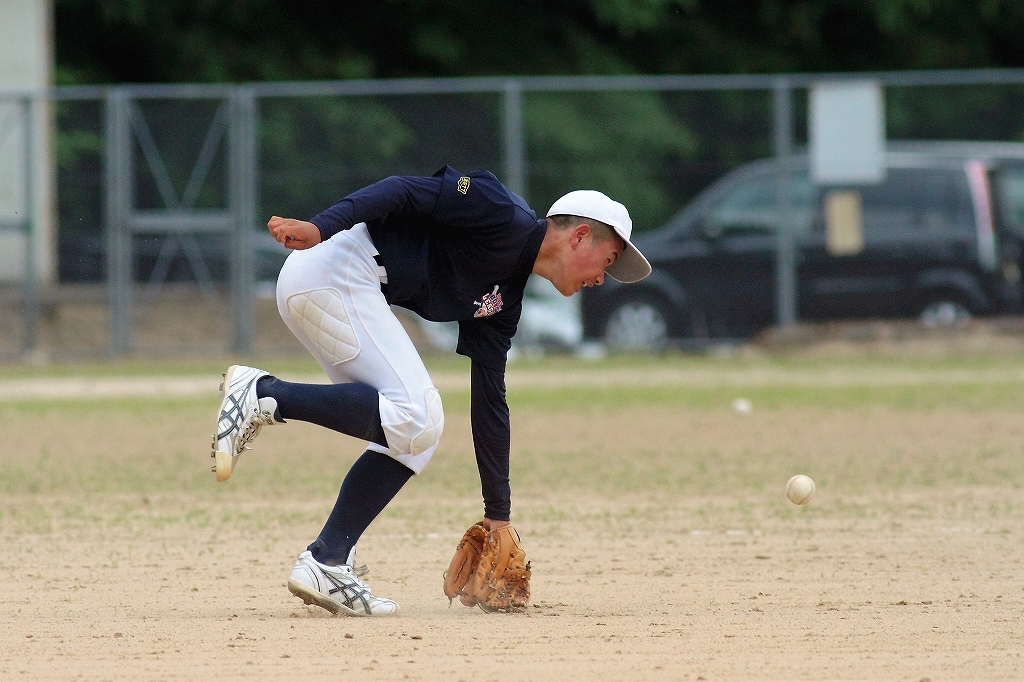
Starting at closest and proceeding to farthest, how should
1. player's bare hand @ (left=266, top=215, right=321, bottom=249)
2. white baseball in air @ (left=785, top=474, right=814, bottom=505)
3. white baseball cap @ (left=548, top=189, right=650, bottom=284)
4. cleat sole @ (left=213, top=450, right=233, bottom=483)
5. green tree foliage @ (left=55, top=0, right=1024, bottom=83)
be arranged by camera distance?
player's bare hand @ (left=266, top=215, right=321, bottom=249) < cleat sole @ (left=213, top=450, right=233, bottom=483) < white baseball cap @ (left=548, top=189, right=650, bottom=284) < white baseball in air @ (left=785, top=474, right=814, bottom=505) < green tree foliage @ (left=55, top=0, right=1024, bottom=83)

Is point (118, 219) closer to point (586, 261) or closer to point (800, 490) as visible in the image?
point (800, 490)

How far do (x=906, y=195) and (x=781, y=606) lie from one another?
1226 cm

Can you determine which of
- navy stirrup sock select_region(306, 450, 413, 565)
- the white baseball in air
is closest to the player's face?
navy stirrup sock select_region(306, 450, 413, 565)

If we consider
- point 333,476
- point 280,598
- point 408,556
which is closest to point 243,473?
point 333,476

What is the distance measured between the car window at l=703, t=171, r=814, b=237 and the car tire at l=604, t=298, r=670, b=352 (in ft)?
3.78

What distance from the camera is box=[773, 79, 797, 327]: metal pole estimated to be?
1688 cm

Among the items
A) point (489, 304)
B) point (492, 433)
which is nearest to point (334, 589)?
point (492, 433)

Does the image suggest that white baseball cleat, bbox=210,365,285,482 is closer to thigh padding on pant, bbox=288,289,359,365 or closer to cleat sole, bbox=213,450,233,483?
cleat sole, bbox=213,450,233,483

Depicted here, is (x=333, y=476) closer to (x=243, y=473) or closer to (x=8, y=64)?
(x=243, y=473)

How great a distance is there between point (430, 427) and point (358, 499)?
414 millimetres

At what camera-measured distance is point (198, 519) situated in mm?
7426

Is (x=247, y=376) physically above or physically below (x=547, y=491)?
above

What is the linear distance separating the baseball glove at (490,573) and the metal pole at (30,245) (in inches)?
499

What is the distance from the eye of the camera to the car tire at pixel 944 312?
1681 centimetres
